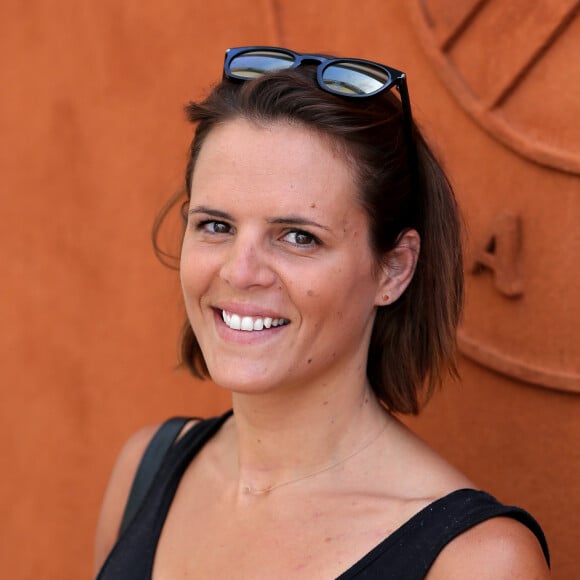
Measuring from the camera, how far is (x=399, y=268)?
2221 mm

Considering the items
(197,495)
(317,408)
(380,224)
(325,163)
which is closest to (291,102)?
(325,163)

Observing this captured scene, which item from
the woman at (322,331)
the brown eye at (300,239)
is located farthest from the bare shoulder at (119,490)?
the brown eye at (300,239)

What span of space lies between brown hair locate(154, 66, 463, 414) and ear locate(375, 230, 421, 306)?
21mm

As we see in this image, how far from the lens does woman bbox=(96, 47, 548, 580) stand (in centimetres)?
202

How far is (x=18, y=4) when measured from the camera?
343 cm

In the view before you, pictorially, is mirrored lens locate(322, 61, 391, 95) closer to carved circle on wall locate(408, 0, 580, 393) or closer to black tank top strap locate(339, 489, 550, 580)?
carved circle on wall locate(408, 0, 580, 393)

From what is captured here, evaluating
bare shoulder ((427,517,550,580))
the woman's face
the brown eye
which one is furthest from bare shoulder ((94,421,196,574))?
bare shoulder ((427,517,550,580))

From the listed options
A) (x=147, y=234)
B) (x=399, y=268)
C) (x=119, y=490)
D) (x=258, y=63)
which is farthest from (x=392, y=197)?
(x=147, y=234)

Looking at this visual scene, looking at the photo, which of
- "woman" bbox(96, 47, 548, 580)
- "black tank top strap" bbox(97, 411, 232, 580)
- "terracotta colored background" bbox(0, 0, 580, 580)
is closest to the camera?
"woman" bbox(96, 47, 548, 580)

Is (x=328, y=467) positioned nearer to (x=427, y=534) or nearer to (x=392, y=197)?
(x=427, y=534)

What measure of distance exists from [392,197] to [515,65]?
0.54 meters

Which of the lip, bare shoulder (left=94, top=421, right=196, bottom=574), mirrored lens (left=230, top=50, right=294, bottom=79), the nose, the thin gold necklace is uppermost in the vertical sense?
mirrored lens (left=230, top=50, right=294, bottom=79)

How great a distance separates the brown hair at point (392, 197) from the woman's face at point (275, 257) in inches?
1.4

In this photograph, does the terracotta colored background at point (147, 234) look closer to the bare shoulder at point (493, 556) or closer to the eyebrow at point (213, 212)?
the bare shoulder at point (493, 556)
